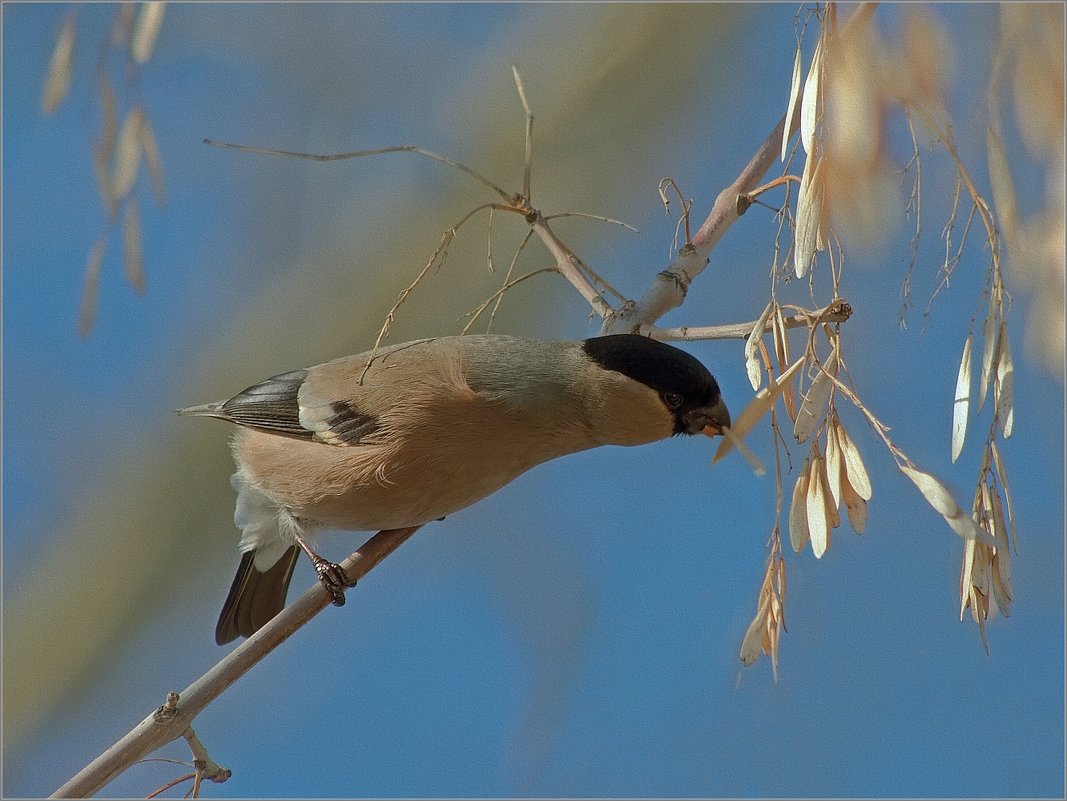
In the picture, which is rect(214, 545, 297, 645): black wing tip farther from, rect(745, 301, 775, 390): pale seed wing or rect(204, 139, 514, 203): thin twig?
rect(745, 301, 775, 390): pale seed wing

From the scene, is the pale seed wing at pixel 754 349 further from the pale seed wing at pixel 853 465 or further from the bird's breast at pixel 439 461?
the bird's breast at pixel 439 461

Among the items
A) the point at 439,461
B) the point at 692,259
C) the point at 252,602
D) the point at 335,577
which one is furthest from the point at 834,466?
the point at 252,602

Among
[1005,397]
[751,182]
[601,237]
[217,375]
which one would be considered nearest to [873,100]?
[1005,397]

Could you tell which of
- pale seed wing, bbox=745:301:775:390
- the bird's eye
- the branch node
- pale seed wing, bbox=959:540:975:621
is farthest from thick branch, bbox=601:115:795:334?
the branch node

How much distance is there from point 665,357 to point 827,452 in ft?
1.59

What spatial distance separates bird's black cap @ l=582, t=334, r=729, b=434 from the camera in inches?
62.2

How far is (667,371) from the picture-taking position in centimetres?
158

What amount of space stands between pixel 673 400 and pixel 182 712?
2.76 feet

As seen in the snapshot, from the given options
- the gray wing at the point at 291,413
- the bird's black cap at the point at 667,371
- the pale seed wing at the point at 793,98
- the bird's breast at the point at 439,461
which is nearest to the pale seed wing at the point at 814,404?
the pale seed wing at the point at 793,98

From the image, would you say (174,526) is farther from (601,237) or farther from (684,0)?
(684,0)

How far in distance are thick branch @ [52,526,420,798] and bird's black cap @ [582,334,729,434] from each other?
0.60m

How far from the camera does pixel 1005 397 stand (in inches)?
41.9

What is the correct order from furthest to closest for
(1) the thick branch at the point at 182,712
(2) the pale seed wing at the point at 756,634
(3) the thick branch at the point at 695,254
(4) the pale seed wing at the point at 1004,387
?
(3) the thick branch at the point at 695,254, (1) the thick branch at the point at 182,712, (2) the pale seed wing at the point at 756,634, (4) the pale seed wing at the point at 1004,387

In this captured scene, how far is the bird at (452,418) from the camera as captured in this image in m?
1.62
